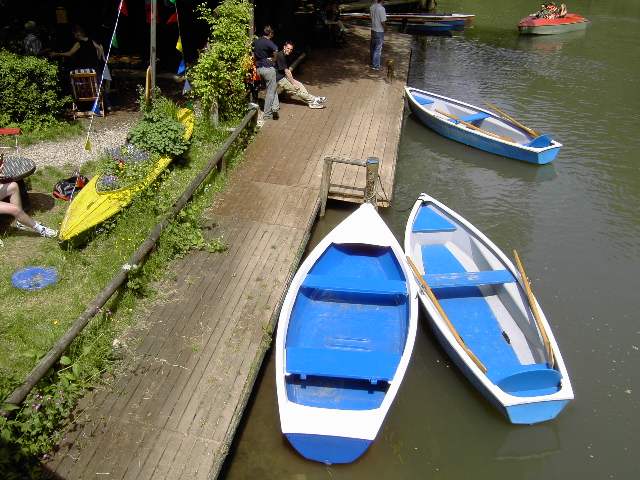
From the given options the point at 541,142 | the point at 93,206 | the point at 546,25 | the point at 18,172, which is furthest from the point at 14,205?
the point at 546,25

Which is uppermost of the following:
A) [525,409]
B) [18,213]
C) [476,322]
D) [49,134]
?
[49,134]

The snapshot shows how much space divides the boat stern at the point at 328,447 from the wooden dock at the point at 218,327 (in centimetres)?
67

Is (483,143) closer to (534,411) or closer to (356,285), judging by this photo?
(356,285)

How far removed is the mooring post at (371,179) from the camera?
332 inches

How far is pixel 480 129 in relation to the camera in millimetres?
12992

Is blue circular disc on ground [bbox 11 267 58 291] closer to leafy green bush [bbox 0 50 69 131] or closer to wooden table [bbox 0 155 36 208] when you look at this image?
wooden table [bbox 0 155 36 208]

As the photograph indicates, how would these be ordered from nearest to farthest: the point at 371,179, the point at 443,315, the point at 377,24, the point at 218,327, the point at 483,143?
the point at 218,327
the point at 443,315
the point at 371,179
the point at 483,143
the point at 377,24

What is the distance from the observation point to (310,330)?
651cm

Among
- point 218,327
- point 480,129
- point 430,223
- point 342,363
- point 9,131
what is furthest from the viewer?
point 480,129

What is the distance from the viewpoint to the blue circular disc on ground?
649 cm

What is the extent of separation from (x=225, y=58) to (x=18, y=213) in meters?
4.83

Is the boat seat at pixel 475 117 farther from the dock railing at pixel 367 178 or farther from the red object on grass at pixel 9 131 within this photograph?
the red object on grass at pixel 9 131

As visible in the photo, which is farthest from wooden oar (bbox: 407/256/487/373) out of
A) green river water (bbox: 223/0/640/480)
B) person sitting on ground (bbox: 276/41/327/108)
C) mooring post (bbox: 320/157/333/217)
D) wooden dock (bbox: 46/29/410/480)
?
person sitting on ground (bbox: 276/41/327/108)

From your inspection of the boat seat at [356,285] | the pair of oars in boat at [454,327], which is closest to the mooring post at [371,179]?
the pair of oars in boat at [454,327]
